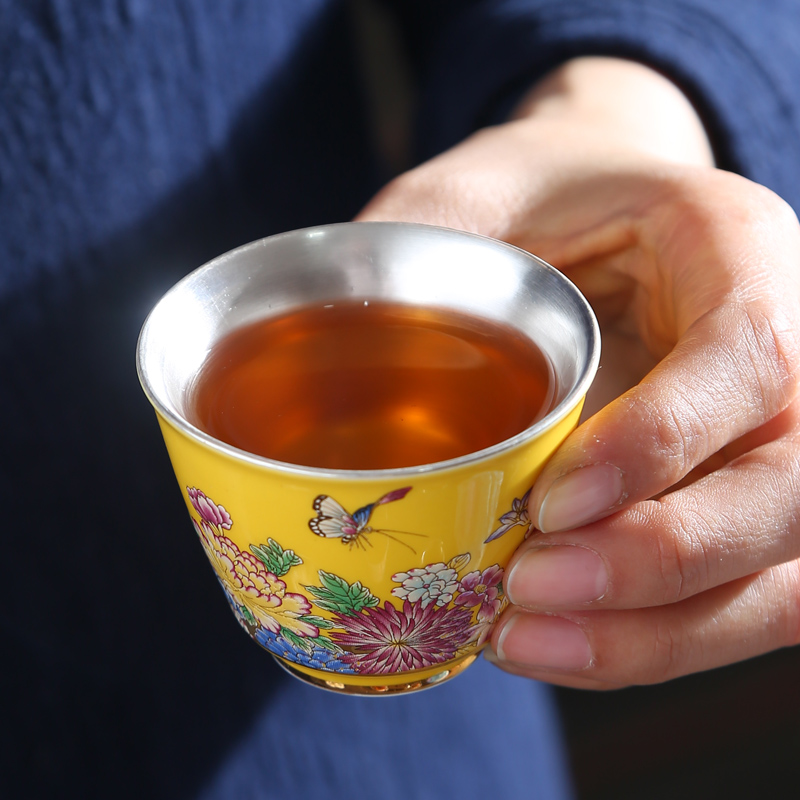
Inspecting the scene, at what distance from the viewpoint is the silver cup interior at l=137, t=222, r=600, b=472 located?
0.53m

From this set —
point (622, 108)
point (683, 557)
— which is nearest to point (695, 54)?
point (622, 108)

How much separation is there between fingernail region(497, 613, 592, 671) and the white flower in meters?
0.12

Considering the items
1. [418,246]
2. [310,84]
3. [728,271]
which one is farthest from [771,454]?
[310,84]

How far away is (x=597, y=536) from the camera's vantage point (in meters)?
0.55

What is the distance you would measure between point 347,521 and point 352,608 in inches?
3.1

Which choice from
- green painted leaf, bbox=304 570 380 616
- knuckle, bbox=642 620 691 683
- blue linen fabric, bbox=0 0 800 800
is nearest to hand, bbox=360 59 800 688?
knuckle, bbox=642 620 691 683

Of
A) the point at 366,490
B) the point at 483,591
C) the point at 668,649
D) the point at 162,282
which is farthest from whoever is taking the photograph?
the point at 162,282

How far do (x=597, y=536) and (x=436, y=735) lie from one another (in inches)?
22.5

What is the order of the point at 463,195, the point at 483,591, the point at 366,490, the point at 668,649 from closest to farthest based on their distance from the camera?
1. the point at 366,490
2. the point at 483,591
3. the point at 668,649
4. the point at 463,195

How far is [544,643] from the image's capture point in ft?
1.98

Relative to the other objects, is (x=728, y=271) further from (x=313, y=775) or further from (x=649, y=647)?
(x=313, y=775)

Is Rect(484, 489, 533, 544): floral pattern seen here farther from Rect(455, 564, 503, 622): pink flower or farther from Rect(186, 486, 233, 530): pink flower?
Rect(186, 486, 233, 530): pink flower

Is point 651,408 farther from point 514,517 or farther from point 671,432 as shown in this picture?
point 514,517

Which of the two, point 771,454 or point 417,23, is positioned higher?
point 417,23
